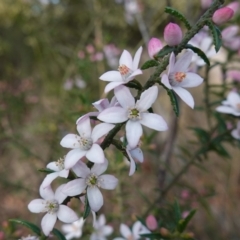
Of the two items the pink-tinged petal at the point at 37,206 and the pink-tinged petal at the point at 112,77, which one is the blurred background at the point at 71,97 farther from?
the pink-tinged petal at the point at 112,77

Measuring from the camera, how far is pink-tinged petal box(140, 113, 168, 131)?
0.79 metres

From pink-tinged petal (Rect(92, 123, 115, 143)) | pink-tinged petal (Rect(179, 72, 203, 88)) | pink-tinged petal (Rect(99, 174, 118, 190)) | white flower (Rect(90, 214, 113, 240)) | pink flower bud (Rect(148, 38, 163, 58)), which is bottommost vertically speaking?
white flower (Rect(90, 214, 113, 240))

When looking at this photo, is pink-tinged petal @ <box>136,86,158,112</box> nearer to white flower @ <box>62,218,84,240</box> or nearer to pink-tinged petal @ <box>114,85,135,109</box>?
pink-tinged petal @ <box>114,85,135,109</box>

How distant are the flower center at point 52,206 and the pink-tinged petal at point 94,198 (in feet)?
0.36

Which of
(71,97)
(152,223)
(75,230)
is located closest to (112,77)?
(152,223)

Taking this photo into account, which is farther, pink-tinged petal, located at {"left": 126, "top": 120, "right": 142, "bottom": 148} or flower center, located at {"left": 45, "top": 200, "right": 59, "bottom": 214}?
flower center, located at {"left": 45, "top": 200, "right": 59, "bottom": 214}

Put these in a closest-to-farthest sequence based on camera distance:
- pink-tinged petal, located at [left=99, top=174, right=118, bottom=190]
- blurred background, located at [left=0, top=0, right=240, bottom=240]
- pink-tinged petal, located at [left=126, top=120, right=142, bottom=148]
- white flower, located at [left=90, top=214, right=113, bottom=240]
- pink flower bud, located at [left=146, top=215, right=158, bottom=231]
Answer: pink-tinged petal, located at [left=126, top=120, right=142, bottom=148], pink-tinged petal, located at [left=99, top=174, right=118, bottom=190], pink flower bud, located at [left=146, top=215, right=158, bottom=231], white flower, located at [left=90, top=214, right=113, bottom=240], blurred background, located at [left=0, top=0, right=240, bottom=240]

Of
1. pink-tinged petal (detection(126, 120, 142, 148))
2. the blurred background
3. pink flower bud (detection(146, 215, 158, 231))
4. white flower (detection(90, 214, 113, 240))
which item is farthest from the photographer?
the blurred background

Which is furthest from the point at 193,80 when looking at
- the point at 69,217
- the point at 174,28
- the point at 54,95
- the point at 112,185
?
the point at 54,95

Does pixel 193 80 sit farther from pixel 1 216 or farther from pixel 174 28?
pixel 1 216

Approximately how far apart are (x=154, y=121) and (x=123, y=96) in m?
0.08

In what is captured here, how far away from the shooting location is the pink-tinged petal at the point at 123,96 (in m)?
0.82

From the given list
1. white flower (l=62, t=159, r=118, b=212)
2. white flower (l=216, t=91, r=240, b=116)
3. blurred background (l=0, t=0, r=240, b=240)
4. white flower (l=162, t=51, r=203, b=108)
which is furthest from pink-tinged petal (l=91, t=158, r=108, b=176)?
blurred background (l=0, t=0, r=240, b=240)

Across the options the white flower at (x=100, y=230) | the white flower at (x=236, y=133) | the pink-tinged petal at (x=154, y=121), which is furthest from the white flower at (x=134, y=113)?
the white flower at (x=100, y=230)
